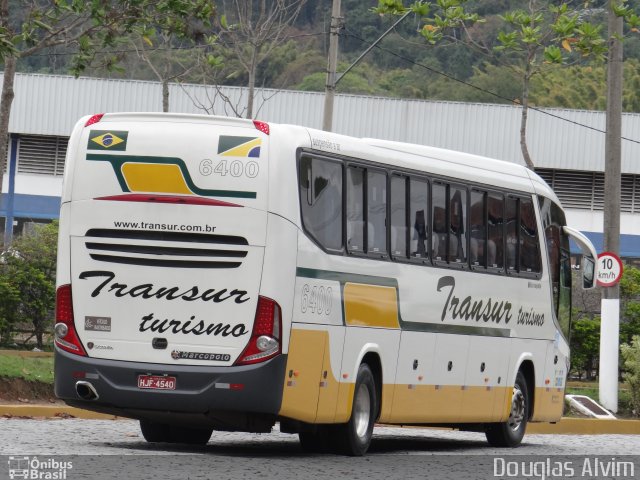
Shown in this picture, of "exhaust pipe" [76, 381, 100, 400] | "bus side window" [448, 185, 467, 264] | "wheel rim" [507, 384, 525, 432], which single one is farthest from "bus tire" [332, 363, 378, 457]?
"wheel rim" [507, 384, 525, 432]

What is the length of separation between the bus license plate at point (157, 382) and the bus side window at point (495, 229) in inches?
211

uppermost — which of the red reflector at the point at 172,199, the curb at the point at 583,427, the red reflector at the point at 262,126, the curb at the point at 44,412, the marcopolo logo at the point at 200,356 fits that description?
the red reflector at the point at 262,126

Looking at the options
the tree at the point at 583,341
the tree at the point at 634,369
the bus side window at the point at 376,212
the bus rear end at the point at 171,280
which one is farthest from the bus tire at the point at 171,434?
the tree at the point at 583,341

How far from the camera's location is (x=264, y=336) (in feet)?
43.3

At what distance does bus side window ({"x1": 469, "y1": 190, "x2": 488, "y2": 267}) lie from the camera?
17016 millimetres

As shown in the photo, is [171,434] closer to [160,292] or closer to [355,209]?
[160,292]

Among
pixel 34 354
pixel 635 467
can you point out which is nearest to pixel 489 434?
pixel 635 467

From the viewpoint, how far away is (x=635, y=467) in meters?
14.7

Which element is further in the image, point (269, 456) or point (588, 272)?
point (588, 272)

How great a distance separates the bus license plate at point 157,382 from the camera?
43.5ft

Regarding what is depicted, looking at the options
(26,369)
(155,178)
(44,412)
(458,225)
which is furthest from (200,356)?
(26,369)

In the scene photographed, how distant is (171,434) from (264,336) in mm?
2716

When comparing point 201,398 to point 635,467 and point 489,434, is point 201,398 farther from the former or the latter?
point 489,434

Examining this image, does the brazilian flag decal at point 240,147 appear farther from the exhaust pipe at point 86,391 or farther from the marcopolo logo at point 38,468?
the marcopolo logo at point 38,468
